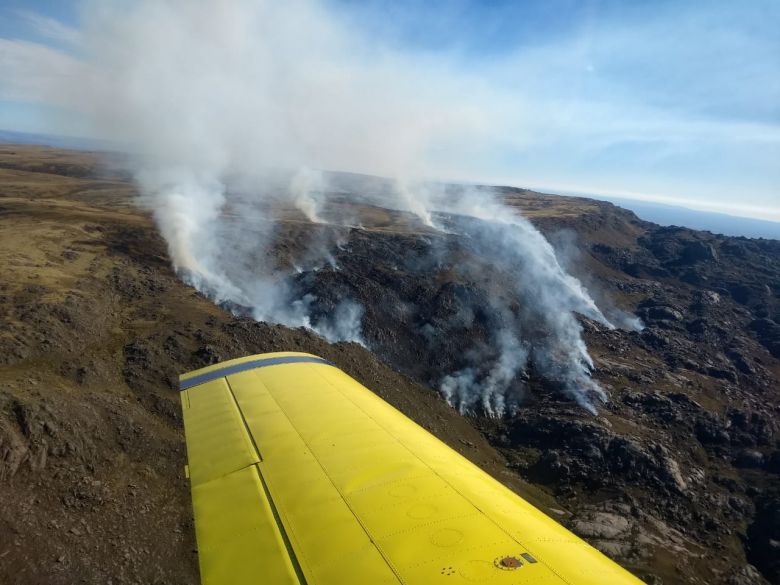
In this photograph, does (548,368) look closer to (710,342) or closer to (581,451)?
(581,451)

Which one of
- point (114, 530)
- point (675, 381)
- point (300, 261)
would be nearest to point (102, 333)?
point (114, 530)

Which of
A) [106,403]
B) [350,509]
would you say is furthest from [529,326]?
[350,509]

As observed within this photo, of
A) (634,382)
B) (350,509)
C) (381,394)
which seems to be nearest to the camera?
(350,509)

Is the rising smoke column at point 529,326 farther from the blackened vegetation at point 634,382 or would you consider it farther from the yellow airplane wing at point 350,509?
the yellow airplane wing at point 350,509

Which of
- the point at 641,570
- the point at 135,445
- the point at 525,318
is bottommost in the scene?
the point at 641,570

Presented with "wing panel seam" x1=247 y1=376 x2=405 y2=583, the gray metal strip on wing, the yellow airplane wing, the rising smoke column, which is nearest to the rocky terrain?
the rising smoke column

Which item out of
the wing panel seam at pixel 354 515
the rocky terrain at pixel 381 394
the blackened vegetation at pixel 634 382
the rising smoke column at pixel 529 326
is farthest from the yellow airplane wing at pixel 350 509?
the rising smoke column at pixel 529 326

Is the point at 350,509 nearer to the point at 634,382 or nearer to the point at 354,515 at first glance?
the point at 354,515
